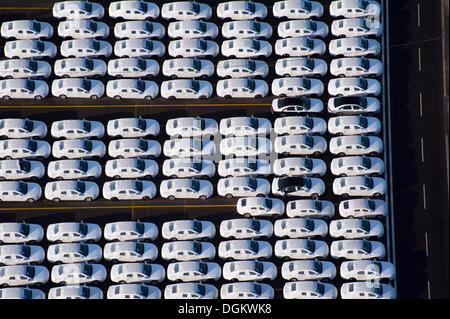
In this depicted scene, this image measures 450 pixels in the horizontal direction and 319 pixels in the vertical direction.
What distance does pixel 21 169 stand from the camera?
50500mm

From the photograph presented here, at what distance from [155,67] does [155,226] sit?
606 inches

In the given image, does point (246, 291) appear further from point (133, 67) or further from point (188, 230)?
point (133, 67)

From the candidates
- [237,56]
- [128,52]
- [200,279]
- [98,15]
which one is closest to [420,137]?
[237,56]

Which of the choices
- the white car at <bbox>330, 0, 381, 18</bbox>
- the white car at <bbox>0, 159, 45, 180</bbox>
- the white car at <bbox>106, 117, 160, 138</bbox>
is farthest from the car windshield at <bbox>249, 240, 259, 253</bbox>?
the white car at <bbox>330, 0, 381, 18</bbox>

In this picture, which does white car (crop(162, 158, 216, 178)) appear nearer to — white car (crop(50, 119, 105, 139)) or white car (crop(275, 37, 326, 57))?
white car (crop(50, 119, 105, 139))

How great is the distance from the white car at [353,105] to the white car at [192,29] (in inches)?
531

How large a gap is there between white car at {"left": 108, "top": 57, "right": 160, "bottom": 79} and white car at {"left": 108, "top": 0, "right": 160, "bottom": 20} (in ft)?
15.0

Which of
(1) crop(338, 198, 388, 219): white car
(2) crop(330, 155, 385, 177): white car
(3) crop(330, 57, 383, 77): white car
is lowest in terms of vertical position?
(1) crop(338, 198, 388, 219): white car

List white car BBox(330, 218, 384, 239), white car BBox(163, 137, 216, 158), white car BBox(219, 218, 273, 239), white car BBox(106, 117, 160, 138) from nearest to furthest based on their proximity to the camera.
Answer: white car BBox(330, 218, 384, 239) → white car BBox(219, 218, 273, 239) → white car BBox(163, 137, 216, 158) → white car BBox(106, 117, 160, 138)

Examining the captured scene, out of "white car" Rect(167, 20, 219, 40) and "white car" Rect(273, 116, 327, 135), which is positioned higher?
"white car" Rect(167, 20, 219, 40)

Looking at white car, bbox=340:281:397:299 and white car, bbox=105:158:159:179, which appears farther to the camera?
white car, bbox=105:158:159:179

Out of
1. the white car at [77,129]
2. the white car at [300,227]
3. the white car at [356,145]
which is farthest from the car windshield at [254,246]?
the white car at [77,129]

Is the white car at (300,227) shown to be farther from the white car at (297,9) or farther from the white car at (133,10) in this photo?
the white car at (133,10)

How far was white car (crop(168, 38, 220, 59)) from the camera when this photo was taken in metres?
52.5
